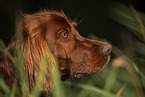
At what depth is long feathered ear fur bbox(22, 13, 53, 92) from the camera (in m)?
1.78

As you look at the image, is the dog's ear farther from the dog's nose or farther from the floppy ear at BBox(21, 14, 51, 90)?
the dog's nose

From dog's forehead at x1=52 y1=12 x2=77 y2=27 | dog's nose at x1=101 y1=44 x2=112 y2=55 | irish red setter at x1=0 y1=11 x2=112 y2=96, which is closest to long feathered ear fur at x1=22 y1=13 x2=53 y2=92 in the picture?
irish red setter at x1=0 y1=11 x2=112 y2=96

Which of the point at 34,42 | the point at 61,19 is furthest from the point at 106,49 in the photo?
the point at 34,42

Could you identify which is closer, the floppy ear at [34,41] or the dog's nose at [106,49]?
the floppy ear at [34,41]

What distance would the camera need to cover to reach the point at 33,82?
1.66 metres

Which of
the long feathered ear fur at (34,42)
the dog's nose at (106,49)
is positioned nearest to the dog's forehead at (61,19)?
the long feathered ear fur at (34,42)

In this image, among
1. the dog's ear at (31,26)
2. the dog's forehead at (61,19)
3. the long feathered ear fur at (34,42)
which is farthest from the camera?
the dog's forehead at (61,19)

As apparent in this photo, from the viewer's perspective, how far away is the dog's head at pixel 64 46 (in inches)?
77.5

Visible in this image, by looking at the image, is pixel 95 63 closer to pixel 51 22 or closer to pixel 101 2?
pixel 51 22

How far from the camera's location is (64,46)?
204 cm

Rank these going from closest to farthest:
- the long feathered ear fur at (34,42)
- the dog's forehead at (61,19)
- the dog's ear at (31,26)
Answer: the long feathered ear fur at (34,42)
the dog's ear at (31,26)
the dog's forehead at (61,19)

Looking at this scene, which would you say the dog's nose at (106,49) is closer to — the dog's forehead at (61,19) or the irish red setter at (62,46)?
the irish red setter at (62,46)

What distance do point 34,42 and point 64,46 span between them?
31 centimetres

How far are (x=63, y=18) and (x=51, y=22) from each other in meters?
0.16
